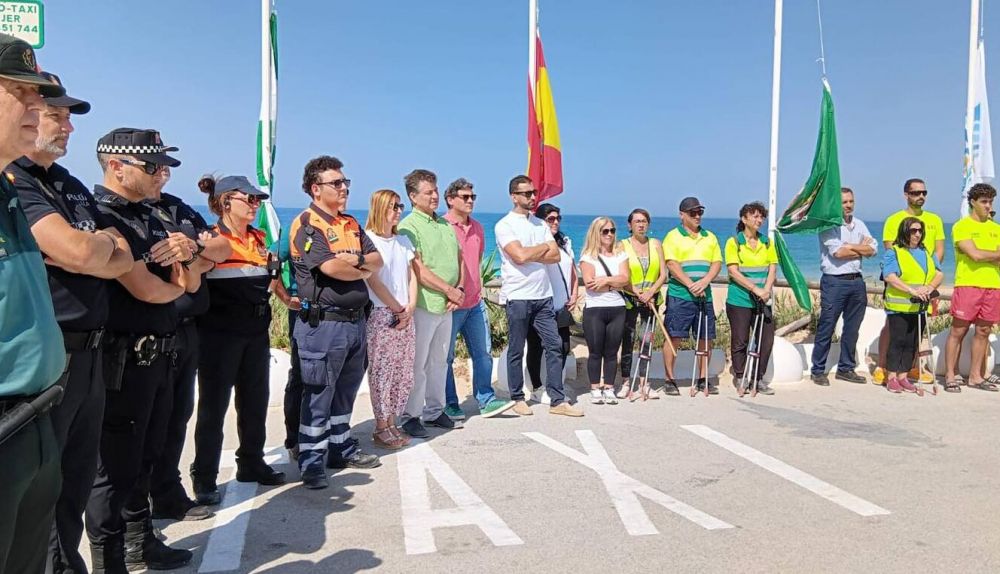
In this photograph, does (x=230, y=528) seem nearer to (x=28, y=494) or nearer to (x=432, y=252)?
(x=28, y=494)

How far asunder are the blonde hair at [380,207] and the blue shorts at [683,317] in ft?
10.5

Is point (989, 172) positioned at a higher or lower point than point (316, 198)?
higher

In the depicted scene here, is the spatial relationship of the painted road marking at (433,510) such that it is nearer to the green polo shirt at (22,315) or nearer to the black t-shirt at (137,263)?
the black t-shirt at (137,263)

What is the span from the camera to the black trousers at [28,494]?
201 cm

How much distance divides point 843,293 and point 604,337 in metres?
2.80

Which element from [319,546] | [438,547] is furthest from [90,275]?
[438,547]

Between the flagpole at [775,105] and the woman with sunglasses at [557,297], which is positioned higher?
the flagpole at [775,105]

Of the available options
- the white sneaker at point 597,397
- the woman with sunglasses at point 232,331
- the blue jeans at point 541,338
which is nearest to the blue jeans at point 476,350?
the blue jeans at point 541,338

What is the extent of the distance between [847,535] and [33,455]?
12.2ft

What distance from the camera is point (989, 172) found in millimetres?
8891

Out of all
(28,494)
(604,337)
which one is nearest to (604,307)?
(604,337)

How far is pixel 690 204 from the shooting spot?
743 centimetres

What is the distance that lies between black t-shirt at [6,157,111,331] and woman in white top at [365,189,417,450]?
2.55 m

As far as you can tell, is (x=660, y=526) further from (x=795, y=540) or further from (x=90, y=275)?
(x=90, y=275)
